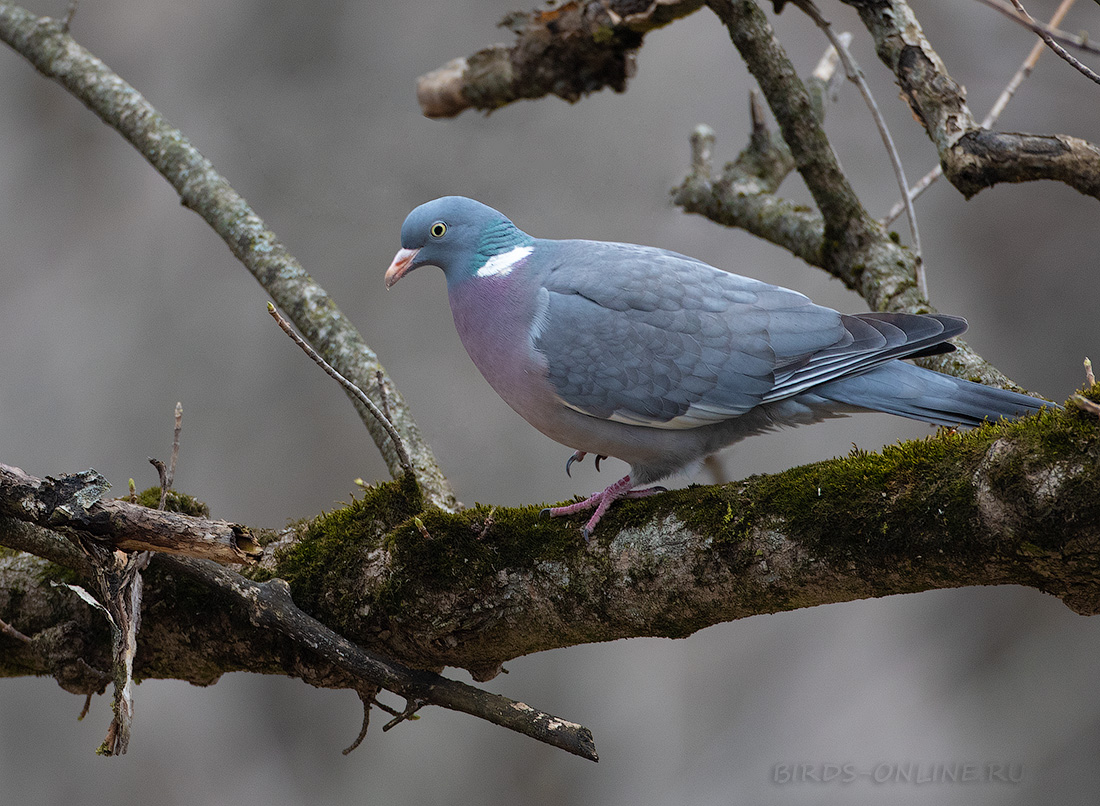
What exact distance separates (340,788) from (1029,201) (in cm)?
519

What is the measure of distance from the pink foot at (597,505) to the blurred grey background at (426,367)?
3240 millimetres

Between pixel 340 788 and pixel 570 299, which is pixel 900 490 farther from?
pixel 340 788

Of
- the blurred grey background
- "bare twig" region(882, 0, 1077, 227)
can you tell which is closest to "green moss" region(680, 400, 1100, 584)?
"bare twig" region(882, 0, 1077, 227)

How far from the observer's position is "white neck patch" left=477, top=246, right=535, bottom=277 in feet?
8.32

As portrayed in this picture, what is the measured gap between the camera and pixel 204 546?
1793mm

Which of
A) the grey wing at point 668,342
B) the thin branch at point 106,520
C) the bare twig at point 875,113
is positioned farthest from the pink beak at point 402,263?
the bare twig at point 875,113

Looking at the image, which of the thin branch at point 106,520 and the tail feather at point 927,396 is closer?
the thin branch at point 106,520

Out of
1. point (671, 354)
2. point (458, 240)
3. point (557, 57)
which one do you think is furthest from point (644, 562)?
point (557, 57)

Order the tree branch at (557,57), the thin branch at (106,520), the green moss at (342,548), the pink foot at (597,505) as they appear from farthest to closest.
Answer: the tree branch at (557,57) → the green moss at (342,548) → the pink foot at (597,505) → the thin branch at (106,520)

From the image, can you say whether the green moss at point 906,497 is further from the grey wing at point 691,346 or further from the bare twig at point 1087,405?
the grey wing at point 691,346

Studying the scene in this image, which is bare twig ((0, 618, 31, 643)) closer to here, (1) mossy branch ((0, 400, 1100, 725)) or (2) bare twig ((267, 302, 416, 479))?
(1) mossy branch ((0, 400, 1100, 725))

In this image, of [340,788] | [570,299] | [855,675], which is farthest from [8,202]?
[855,675]

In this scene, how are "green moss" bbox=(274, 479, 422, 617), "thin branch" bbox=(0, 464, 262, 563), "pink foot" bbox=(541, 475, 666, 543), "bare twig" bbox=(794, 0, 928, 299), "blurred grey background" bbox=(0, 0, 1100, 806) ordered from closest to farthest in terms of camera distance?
"thin branch" bbox=(0, 464, 262, 563), "pink foot" bbox=(541, 475, 666, 543), "green moss" bbox=(274, 479, 422, 617), "bare twig" bbox=(794, 0, 928, 299), "blurred grey background" bbox=(0, 0, 1100, 806)

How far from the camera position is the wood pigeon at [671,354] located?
2.27 m
